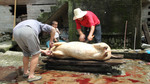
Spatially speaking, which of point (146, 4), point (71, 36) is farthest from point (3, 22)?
point (146, 4)

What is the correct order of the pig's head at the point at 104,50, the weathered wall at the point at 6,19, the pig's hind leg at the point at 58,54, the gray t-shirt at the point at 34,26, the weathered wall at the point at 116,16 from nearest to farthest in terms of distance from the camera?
1. the gray t-shirt at the point at 34,26
2. the pig's head at the point at 104,50
3. the pig's hind leg at the point at 58,54
4. the weathered wall at the point at 116,16
5. the weathered wall at the point at 6,19

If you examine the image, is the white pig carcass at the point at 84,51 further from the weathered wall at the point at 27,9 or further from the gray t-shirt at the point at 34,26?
the weathered wall at the point at 27,9

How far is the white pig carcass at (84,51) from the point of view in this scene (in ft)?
10.9

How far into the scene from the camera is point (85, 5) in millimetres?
6246

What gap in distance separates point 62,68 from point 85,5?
371cm

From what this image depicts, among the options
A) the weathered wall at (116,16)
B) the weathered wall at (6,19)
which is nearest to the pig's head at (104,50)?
the weathered wall at (116,16)

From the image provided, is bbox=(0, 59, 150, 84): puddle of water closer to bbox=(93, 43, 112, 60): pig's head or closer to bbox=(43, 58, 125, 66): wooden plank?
bbox=(43, 58, 125, 66): wooden plank

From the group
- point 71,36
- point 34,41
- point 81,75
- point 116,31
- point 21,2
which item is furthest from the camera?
point 21,2

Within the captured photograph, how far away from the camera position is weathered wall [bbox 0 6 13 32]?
8938 millimetres

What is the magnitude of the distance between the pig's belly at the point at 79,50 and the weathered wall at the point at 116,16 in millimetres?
2981

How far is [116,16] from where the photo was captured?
605cm

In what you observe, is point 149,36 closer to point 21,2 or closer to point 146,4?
point 146,4

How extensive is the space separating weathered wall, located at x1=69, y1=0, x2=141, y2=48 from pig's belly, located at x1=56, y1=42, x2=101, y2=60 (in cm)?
298

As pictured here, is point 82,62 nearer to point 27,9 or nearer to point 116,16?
point 116,16
